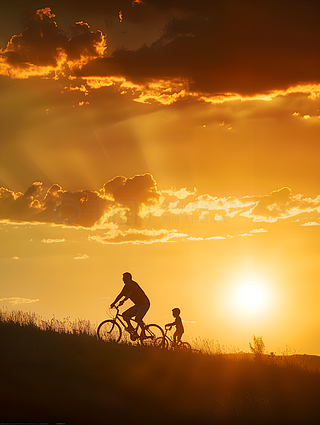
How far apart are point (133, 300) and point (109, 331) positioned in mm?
1730

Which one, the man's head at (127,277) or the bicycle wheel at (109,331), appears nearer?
the man's head at (127,277)

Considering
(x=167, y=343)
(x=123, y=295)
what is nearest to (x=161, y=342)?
(x=167, y=343)

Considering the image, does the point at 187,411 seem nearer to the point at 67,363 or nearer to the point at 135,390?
the point at 135,390

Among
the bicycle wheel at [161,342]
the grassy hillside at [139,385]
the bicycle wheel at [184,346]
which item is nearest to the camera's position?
the grassy hillside at [139,385]

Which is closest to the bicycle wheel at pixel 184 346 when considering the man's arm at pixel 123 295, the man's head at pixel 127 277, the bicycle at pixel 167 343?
the bicycle at pixel 167 343

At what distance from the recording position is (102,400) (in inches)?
490

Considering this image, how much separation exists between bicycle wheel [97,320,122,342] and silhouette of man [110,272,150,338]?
42 centimetres

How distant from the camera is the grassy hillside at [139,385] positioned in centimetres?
1209

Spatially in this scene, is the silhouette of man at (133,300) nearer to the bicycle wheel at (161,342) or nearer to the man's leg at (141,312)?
the man's leg at (141,312)

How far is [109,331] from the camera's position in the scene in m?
17.6

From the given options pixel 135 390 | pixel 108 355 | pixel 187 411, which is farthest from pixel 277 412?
pixel 108 355

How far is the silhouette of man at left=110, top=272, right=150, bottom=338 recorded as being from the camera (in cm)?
1673

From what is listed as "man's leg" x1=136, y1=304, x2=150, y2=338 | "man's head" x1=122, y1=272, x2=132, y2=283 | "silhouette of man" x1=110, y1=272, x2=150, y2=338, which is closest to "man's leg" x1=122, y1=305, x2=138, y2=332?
"silhouette of man" x1=110, y1=272, x2=150, y2=338

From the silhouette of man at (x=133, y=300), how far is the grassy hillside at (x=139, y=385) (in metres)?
1.02
